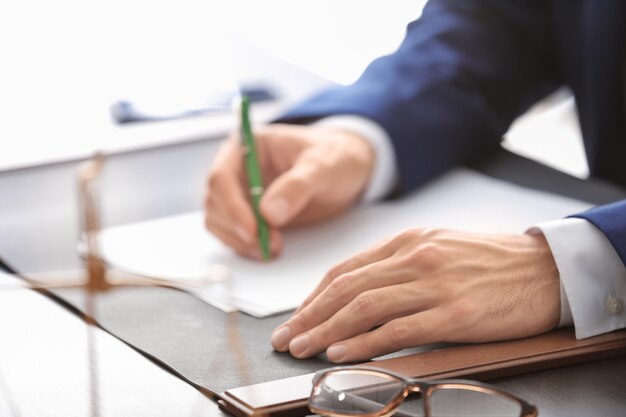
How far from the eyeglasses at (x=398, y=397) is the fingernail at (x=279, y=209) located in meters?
0.49

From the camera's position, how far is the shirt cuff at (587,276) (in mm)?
902

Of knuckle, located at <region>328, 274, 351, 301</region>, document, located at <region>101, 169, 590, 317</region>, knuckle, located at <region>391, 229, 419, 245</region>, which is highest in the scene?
document, located at <region>101, 169, 590, 317</region>

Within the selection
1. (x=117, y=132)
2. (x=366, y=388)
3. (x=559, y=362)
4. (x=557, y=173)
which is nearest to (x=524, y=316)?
(x=559, y=362)

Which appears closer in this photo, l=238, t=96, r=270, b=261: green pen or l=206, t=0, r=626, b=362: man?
l=206, t=0, r=626, b=362: man

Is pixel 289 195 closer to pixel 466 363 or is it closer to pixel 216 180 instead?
pixel 216 180

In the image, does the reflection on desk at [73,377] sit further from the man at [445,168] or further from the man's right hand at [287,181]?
the man's right hand at [287,181]

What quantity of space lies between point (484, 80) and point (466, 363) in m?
0.82

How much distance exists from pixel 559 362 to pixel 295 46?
Answer: 195cm

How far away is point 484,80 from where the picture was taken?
157 centimetres

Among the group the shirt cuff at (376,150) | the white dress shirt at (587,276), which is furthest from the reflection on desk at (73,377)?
the shirt cuff at (376,150)

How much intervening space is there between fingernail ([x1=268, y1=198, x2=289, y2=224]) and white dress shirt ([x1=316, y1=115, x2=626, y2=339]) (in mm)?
362

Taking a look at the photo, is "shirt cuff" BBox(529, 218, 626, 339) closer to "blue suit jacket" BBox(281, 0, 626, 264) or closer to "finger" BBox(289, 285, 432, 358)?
"finger" BBox(289, 285, 432, 358)

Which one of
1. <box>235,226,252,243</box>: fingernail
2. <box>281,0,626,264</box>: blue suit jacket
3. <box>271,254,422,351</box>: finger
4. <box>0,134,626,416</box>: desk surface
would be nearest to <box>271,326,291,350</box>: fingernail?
<box>271,254,422,351</box>: finger

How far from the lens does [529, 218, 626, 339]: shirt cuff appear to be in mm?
902
